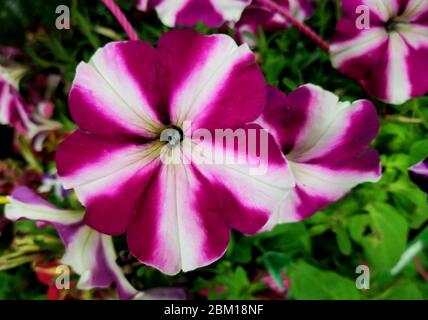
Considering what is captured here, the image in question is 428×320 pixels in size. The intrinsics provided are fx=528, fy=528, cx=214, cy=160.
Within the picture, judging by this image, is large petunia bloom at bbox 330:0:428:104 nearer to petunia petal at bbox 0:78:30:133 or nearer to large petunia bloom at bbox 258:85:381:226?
large petunia bloom at bbox 258:85:381:226

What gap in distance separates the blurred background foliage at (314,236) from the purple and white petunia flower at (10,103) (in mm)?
44

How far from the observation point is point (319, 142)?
18.2 inches

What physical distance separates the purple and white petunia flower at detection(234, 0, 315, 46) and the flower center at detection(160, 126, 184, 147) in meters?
0.18

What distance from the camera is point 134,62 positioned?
1.29 ft

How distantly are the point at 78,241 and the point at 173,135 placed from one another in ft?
0.47

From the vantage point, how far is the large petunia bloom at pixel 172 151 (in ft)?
1.28

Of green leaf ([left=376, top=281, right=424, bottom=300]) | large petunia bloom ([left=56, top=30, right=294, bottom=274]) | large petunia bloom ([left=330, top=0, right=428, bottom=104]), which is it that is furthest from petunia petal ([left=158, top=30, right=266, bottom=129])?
green leaf ([left=376, top=281, right=424, bottom=300])

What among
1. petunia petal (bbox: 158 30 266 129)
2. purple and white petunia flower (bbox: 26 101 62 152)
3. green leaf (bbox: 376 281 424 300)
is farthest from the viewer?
purple and white petunia flower (bbox: 26 101 62 152)

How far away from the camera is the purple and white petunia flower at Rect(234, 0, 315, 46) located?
55 cm

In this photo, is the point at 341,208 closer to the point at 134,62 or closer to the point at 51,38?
the point at 134,62

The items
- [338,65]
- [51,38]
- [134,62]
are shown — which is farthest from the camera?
[51,38]

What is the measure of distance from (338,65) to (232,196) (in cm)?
18

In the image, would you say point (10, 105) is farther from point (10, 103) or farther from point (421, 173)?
point (421, 173)
